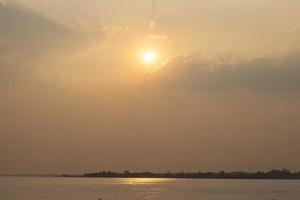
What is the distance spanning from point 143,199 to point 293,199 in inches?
1319

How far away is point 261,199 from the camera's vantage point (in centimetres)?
12988

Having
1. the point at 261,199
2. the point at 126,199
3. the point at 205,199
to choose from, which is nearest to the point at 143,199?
the point at 126,199

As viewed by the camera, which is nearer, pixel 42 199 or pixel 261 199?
pixel 42 199

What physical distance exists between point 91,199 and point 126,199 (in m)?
7.20

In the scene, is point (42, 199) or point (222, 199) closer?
point (42, 199)

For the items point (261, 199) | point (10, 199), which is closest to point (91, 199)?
point (10, 199)

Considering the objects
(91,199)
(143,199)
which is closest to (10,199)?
(91,199)

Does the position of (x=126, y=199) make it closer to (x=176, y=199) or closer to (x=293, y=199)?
(x=176, y=199)

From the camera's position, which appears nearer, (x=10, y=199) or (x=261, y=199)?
(x=10, y=199)

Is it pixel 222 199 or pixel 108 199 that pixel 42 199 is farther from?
pixel 222 199

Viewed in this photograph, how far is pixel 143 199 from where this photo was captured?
407 ft

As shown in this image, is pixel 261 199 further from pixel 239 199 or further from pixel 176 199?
pixel 176 199

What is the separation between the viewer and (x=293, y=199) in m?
131

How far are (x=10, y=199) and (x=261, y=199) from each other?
2089 inches
